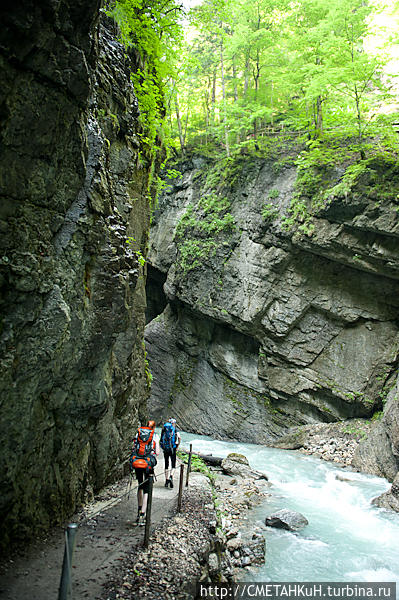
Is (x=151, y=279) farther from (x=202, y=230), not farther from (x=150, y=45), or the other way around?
(x=150, y=45)

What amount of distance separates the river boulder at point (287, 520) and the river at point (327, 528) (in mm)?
147

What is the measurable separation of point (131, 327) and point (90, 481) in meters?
3.30

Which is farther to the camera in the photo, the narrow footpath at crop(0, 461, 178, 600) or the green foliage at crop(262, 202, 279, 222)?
the green foliage at crop(262, 202, 279, 222)

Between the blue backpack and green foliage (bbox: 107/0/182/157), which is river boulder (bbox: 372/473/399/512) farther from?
green foliage (bbox: 107/0/182/157)

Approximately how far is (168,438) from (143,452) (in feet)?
7.11

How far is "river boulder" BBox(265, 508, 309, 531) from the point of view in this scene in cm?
845

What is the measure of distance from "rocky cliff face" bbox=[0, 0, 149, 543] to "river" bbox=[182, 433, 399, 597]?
430cm

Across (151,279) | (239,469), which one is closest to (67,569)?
(239,469)

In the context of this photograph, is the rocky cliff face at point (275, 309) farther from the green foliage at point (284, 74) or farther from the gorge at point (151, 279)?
the green foliage at point (284, 74)

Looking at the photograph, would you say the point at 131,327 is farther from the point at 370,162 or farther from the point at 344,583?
the point at 370,162

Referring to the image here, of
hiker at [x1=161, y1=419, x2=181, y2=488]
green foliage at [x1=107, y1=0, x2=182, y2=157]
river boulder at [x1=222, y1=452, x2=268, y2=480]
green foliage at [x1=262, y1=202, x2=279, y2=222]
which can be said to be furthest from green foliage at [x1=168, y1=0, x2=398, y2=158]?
river boulder at [x1=222, y1=452, x2=268, y2=480]

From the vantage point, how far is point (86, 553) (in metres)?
4.73

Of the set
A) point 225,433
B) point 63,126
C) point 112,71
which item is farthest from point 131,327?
point 225,433

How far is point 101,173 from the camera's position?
18.9 feet
